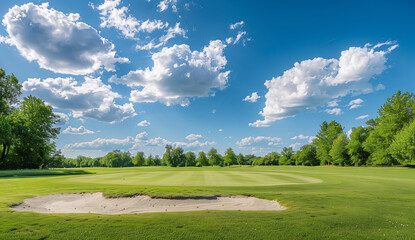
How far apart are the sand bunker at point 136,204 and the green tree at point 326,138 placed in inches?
3727

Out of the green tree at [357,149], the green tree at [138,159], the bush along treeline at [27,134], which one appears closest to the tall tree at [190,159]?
the green tree at [138,159]

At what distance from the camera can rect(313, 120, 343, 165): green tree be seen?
90.8m

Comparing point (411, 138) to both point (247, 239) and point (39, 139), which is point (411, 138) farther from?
point (39, 139)

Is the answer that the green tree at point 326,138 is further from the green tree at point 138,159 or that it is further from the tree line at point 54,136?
the green tree at point 138,159

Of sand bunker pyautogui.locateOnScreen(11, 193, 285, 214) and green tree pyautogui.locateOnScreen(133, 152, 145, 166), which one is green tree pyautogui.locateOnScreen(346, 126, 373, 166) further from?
green tree pyautogui.locateOnScreen(133, 152, 145, 166)

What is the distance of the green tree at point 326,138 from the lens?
9081 cm

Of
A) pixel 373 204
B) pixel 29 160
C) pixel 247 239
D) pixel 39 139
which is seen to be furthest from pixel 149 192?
pixel 29 160

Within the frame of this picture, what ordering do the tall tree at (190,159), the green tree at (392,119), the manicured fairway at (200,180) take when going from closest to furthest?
the manicured fairway at (200,180)
the green tree at (392,119)
the tall tree at (190,159)

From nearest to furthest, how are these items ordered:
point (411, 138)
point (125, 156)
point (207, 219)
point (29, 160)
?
point (207, 219) < point (411, 138) < point (29, 160) < point (125, 156)

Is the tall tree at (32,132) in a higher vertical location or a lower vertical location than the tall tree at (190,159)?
higher

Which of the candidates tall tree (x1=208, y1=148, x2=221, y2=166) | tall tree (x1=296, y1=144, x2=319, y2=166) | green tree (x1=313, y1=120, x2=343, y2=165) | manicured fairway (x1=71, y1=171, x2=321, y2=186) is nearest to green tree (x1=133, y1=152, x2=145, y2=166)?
tall tree (x1=208, y1=148, x2=221, y2=166)

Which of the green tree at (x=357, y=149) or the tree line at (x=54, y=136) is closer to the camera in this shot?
the tree line at (x=54, y=136)

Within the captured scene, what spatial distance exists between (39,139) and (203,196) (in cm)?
5690

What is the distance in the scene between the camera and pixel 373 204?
9.88 metres
